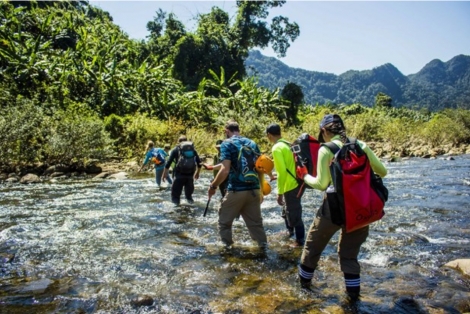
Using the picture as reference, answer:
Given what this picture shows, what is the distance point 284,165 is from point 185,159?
374 centimetres

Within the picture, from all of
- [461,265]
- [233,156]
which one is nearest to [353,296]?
[461,265]

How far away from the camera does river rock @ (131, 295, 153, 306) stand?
3.87 m

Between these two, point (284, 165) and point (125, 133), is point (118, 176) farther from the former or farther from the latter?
point (284, 165)

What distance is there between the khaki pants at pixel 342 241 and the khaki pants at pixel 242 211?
156 cm

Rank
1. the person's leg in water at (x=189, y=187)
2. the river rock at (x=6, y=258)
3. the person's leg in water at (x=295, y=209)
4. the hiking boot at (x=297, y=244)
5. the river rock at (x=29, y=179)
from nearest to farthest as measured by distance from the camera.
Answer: the river rock at (x=6, y=258) < the person's leg in water at (x=295, y=209) < the hiking boot at (x=297, y=244) < the person's leg in water at (x=189, y=187) < the river rock at (x=29, y=179)

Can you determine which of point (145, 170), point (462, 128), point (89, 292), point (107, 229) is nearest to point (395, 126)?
point (462, 128)

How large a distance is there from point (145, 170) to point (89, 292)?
14074mm

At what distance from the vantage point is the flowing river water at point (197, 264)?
12.8 ft

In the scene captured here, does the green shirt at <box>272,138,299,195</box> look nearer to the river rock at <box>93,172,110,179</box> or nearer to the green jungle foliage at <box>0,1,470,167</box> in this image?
the river rock at <box>93,172,110,179</box>

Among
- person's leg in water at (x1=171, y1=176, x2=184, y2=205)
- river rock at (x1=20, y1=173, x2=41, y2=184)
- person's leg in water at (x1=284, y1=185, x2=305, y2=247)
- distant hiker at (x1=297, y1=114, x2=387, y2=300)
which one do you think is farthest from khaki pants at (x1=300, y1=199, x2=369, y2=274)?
river rock at (x1=20, y1=173, x2=41, y2=184)

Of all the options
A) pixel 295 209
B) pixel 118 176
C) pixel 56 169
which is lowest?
pixel 118 176

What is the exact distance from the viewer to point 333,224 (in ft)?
12.2

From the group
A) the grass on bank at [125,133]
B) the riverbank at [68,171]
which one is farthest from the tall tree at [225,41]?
the riverbank at [68,171]

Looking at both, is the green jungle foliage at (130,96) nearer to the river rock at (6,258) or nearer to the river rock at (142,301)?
the river rock at (6,258)
